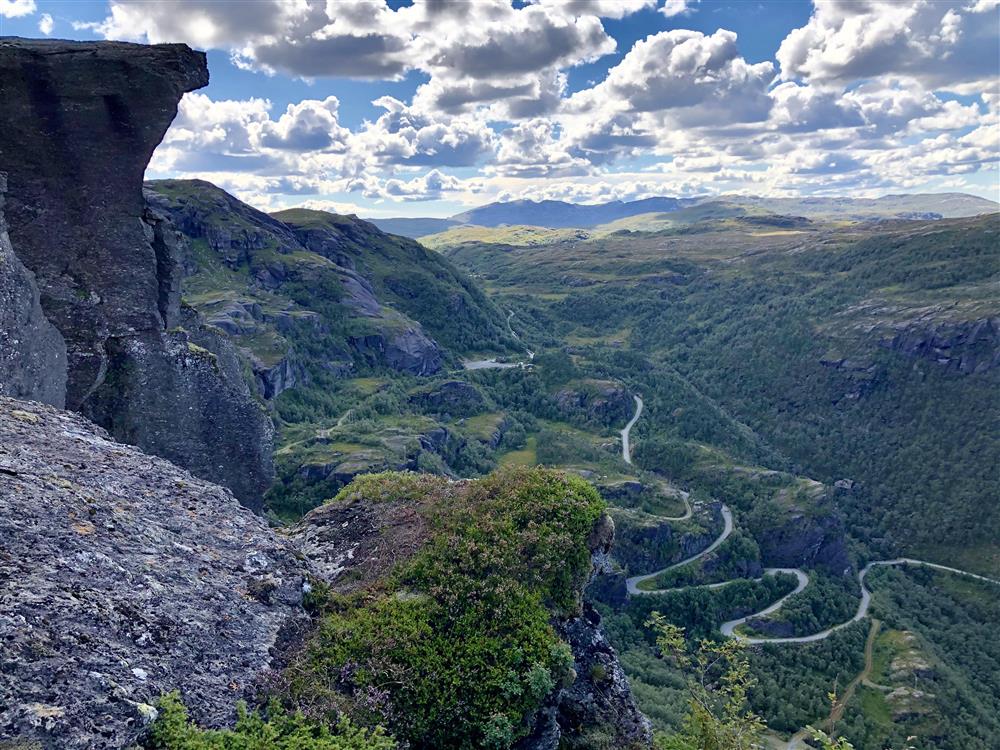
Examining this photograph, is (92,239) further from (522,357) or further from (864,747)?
(522,357)

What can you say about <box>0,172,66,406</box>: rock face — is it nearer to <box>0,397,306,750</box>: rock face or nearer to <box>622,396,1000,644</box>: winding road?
<box>0,397,306,750</box>: rock face

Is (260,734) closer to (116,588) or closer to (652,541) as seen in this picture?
(116,588)

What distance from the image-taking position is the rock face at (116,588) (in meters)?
10.0

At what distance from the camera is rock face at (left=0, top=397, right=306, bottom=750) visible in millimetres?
10016

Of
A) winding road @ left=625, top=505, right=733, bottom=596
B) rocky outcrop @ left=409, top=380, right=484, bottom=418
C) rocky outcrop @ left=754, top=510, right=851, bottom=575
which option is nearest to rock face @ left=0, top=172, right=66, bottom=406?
winding road @ left=625, top=505, right=733, bottom=596

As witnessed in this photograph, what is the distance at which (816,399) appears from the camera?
17812 cm

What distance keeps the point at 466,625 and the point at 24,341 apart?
49.5 feet

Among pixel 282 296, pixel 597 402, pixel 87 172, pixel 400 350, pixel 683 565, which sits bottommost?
pixel 683 565

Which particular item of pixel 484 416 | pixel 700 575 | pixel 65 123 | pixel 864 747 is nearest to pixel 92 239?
pixel 65 123

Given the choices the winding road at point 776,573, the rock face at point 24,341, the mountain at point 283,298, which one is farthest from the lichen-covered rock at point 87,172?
the mountain at point 283,298

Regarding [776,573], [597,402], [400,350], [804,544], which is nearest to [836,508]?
[804,544]

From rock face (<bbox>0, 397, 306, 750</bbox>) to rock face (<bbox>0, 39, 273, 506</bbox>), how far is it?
337 centimetres

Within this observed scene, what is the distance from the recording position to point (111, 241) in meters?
22.0

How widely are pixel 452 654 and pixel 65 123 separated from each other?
70.6ft
